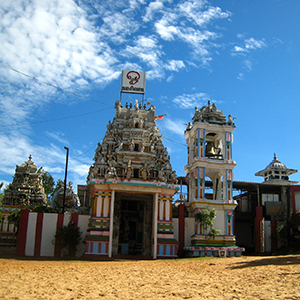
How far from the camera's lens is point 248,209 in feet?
153

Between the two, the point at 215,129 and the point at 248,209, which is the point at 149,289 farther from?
the point at 248,209

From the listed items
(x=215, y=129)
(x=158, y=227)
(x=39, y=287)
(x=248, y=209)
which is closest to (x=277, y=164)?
(x=248, y=209)

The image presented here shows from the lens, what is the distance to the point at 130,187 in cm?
3209

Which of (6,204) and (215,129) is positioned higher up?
(215,129)

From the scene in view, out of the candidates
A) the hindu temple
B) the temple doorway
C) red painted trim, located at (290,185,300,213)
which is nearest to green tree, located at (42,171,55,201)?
the hindu temple

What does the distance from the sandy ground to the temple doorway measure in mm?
13242

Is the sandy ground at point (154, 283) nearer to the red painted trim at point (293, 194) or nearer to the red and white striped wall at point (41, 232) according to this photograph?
the red and white striped wall at point (41, 232)

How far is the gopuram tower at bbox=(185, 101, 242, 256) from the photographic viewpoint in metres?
34.2

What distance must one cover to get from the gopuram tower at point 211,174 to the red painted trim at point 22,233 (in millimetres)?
13736

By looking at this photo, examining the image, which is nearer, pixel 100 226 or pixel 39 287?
pixel 39 287

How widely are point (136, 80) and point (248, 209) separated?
20.9 metres

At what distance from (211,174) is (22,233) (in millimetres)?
18955

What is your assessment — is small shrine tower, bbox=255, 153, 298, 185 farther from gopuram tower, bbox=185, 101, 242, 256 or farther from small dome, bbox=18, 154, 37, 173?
small dome, bbox=18, 154, 37, 173

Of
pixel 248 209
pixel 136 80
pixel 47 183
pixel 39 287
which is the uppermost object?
pixel 136 80
